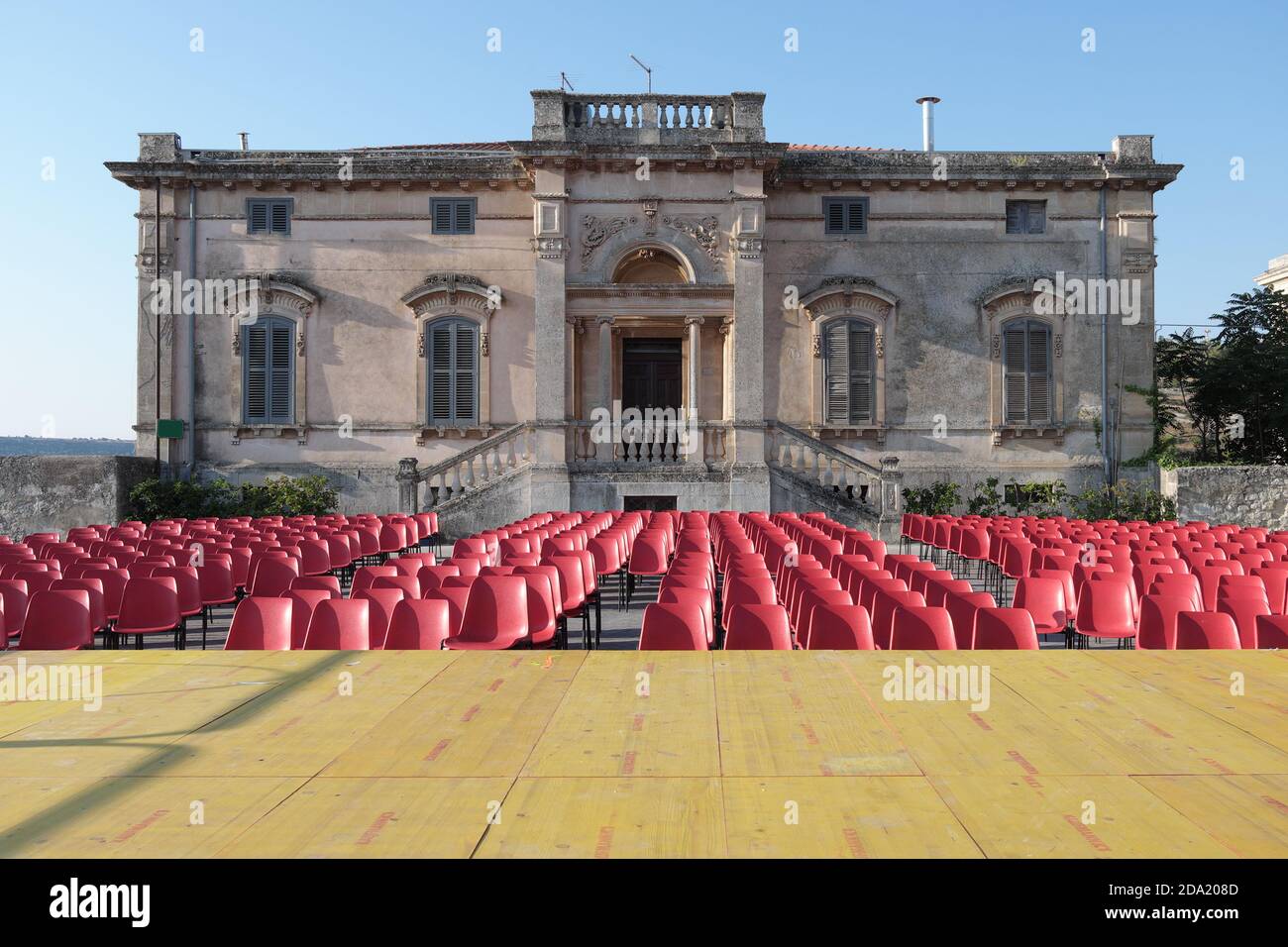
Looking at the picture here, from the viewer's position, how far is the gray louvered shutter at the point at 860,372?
21.4 m

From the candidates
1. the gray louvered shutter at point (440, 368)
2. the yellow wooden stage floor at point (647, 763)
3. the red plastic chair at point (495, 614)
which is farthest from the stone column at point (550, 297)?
the yellow wooden stage floor at point (647, 763)

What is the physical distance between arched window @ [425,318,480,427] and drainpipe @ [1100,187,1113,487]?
12962 mm

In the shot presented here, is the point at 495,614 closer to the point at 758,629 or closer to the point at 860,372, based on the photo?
the point at 758,629

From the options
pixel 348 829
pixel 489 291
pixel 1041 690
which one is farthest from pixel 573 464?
pixel 348 829

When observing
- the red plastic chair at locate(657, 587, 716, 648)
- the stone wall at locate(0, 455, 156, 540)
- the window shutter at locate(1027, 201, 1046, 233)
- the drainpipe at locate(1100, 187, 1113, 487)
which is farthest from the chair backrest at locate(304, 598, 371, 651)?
the window shutter at locate(1027, 201, 1046, 233)

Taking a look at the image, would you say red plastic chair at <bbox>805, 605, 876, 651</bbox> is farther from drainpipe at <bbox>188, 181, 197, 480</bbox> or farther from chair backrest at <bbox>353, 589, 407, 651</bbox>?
drainpipe at <bbox>188, 181, 197, 480</bbox>

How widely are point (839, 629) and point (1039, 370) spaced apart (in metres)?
17.2

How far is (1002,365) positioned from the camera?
21.4 meters

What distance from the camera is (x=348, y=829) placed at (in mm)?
2516

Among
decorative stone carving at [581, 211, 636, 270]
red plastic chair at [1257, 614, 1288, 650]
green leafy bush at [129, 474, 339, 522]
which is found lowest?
red plastic chair at [1257, 614, 1288, 650]

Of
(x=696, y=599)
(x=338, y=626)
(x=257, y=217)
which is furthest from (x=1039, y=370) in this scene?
(x=338, y=626)

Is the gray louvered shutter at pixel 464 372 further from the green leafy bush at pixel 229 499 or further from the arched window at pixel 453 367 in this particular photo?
the green leafy bush at pixel 229 499

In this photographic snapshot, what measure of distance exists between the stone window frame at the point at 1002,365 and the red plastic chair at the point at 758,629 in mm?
16602

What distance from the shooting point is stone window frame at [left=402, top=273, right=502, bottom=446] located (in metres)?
21.2
